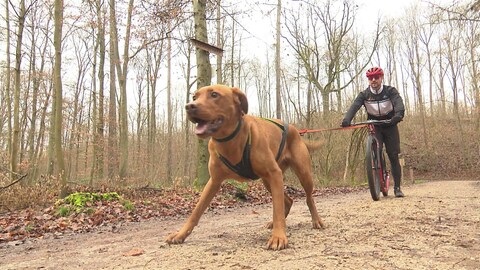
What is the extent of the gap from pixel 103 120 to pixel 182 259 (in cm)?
1896

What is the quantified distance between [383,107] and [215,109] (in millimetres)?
4510

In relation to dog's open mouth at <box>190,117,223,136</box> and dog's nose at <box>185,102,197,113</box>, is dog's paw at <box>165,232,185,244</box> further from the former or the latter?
dog's nose at <box>185,102,197,113</box>

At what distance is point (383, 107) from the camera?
20.5 ft

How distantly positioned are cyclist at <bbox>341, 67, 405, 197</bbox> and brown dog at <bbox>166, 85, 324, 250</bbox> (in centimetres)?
342

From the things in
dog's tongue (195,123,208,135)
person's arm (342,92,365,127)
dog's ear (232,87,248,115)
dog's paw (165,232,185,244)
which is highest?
person's arm (342,92,365,127)

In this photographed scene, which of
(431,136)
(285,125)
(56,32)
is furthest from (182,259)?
(431,136)

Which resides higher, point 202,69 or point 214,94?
point 202,69

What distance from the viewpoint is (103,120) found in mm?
19938

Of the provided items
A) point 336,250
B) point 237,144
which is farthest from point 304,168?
point 336,250

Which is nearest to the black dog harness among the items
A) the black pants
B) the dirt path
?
the dirt path

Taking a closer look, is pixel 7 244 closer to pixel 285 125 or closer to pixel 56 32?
pixel 285 125

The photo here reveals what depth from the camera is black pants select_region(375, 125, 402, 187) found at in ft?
20.9

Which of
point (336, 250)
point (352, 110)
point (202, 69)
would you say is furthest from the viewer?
point (202, 69)

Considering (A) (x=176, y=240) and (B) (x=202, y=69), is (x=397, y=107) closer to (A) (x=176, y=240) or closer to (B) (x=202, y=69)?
(A) (x=176, y=240)
